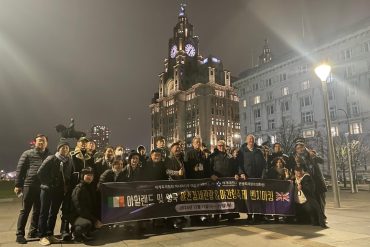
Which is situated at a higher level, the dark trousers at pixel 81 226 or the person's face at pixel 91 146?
the person's face at pixel 91 146

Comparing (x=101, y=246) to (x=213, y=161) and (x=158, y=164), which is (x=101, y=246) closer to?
(x=158, y=164)

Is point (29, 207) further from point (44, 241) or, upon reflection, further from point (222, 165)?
point (222, 165)

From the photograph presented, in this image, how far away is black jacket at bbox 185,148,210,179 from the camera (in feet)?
32.5

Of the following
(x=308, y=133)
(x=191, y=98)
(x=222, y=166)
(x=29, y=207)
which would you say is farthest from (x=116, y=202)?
(x=191, y=98)

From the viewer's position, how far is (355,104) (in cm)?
5972

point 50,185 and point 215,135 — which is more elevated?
point 215,135

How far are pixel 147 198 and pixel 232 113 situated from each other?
476 ft

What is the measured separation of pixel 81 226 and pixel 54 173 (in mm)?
1603

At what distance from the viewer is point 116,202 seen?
8.50m

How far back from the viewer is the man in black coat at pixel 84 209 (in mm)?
7766

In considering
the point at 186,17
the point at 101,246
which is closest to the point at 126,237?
the point at 101,246

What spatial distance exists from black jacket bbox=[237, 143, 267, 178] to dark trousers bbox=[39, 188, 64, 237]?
536 centimetres

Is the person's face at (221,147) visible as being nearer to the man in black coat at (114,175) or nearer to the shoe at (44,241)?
the man in black coat at (114,175)

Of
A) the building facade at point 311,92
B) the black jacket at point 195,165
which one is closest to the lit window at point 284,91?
the building facade at point 311,92
